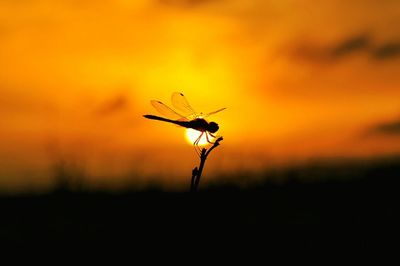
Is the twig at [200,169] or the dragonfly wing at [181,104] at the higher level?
the dragonfly wing at [181,104]

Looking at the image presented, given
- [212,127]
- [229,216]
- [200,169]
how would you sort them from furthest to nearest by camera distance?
[229,216]
[212,127]
[200,169]

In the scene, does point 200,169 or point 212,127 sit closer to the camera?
point 200,169

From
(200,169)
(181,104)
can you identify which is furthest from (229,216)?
(200,169)

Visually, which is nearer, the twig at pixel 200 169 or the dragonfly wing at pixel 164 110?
the twig at pixel 200 169

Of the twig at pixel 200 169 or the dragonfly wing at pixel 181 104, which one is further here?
the dragonfly wing at pixel 181 104

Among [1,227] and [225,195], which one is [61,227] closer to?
[1,227]

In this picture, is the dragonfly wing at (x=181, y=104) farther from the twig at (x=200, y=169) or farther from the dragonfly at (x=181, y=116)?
the twig at (x=200, y=169)

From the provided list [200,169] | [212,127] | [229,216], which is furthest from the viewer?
[229,216]

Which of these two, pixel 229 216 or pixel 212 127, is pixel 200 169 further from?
pixel 229 216

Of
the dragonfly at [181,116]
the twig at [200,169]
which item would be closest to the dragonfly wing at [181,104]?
the dragonfly at [181,116]
